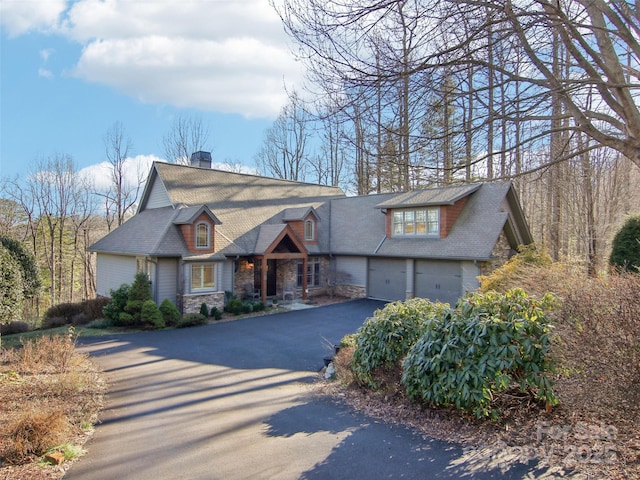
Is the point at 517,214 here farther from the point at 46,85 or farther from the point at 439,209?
the point at 46,85

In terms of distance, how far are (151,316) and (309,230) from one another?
1001 centimetres

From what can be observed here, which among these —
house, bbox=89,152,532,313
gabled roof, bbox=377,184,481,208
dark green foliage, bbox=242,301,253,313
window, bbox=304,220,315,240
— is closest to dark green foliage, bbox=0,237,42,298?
house, bbox=89,152,532,313

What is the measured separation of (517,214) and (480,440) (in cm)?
1527

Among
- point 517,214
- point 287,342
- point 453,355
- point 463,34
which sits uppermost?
point 463,34

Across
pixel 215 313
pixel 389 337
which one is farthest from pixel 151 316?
pixel 389 337

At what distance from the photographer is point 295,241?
65.2 feet

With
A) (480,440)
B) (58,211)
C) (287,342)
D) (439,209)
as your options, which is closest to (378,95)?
(480,440)

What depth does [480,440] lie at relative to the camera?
512cm

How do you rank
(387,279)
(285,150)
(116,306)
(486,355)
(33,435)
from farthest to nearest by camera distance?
(285,150), (387,279), (116,306), (486,355), (33,435)

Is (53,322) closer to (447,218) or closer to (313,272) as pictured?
(313,272)

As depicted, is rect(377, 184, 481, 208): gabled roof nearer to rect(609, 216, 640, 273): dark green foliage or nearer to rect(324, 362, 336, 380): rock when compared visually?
rect(609, 216, 640, 273): dark green foliage

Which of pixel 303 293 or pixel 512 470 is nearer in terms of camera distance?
pixel 512 470

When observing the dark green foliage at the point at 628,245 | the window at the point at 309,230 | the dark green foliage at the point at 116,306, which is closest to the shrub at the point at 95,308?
the dark green foliage at the point at 116,306

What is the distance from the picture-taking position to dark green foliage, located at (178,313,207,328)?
49.9 feet
